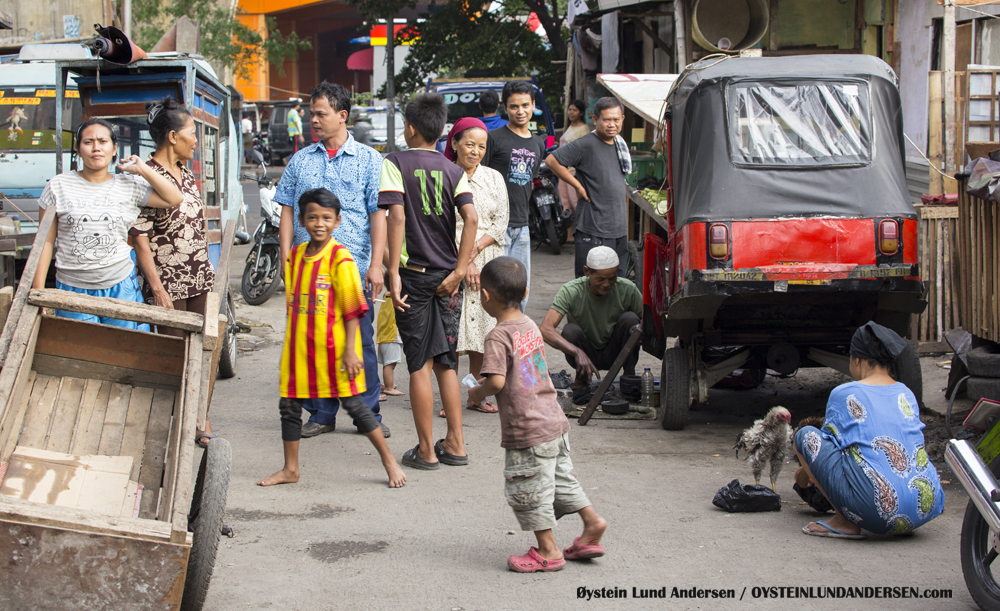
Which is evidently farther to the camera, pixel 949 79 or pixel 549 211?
pixel 549 211

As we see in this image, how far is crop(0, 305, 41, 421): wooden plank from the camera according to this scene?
11.2 feet

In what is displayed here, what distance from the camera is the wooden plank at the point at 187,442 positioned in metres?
2.82

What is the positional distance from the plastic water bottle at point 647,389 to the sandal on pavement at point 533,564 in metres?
2.71

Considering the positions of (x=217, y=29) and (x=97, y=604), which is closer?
(x=97, y=604)

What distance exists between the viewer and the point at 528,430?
364 centimetres

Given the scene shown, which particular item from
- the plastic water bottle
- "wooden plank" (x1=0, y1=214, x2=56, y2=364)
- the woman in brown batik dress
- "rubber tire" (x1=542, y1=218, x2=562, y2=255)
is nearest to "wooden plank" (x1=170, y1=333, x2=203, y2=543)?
"wooden plank" (x1=0, y1=214, x2=56, y2=364)

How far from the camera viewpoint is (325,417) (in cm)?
567

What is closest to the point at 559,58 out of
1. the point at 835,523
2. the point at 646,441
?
the point at 646,441

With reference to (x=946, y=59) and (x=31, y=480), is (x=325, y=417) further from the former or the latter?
(x=946, y=59)

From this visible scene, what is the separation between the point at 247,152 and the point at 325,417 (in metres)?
25.4

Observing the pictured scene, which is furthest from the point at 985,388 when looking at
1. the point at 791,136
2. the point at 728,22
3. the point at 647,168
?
the point at 728,22

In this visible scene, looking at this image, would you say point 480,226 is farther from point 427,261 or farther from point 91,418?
point 91,418

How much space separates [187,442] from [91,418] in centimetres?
105

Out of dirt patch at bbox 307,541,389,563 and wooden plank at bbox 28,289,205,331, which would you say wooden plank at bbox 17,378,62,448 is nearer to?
wooden plank at bbox 28,289,205,331
